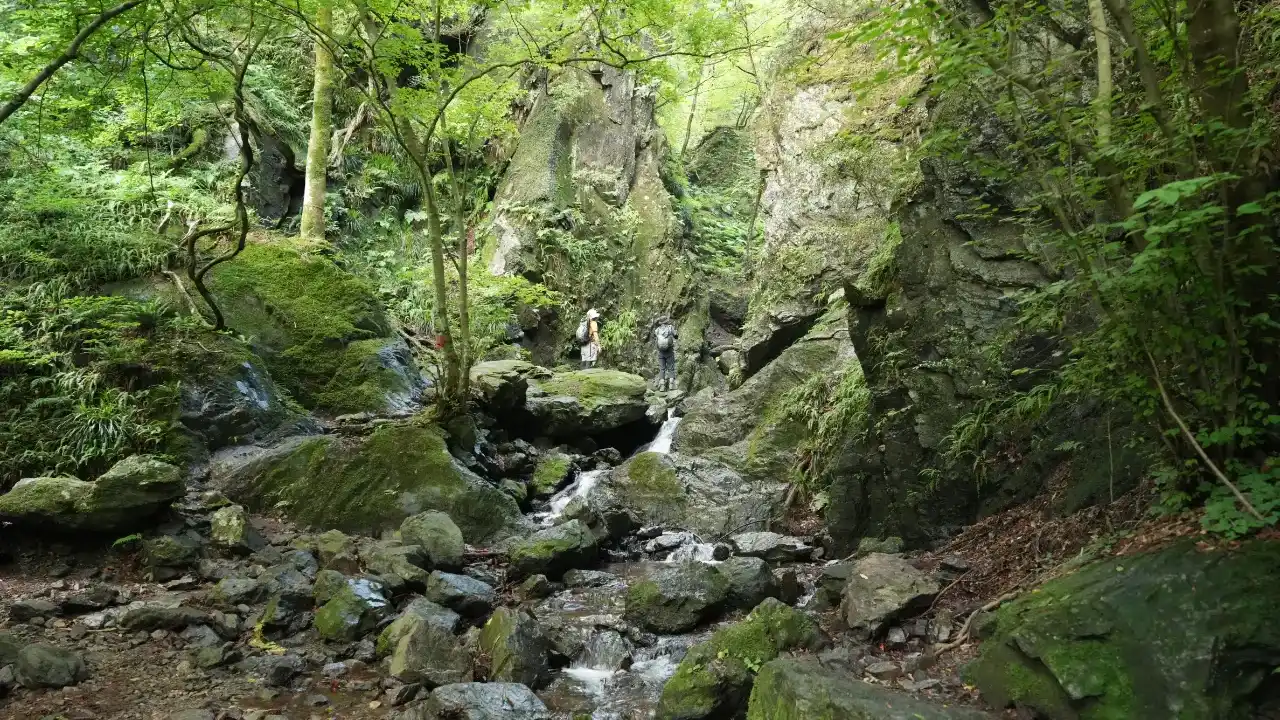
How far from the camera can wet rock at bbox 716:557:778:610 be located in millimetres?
6684

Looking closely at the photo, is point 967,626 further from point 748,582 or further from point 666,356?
point 666,356

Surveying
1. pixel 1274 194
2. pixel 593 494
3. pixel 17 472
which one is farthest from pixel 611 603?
pixel 17 472

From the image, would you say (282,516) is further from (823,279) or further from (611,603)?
→ (823,279)

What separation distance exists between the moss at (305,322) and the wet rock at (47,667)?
659 cm

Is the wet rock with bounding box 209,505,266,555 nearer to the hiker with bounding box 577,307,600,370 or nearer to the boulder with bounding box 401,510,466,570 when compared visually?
the boulder with bounding box 401,510,466,570

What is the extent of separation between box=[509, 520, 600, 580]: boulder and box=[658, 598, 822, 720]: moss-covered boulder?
123 inches

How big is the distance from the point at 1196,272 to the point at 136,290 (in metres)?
12.5

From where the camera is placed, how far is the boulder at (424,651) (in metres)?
5.30

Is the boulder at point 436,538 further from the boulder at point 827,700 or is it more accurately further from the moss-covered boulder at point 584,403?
the moss-covered boulder at point 584,403

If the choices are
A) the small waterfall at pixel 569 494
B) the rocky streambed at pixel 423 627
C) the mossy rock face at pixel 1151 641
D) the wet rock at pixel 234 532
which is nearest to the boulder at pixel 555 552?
the rocky streambed at pixel 423 627

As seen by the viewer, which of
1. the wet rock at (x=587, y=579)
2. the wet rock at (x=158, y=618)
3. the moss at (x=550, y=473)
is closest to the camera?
the wet rock at (x=158, y=618)

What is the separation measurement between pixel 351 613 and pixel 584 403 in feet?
25.0

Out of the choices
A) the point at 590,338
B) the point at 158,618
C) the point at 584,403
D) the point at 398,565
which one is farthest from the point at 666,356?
the point at 158,618

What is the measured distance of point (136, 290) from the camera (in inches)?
414
